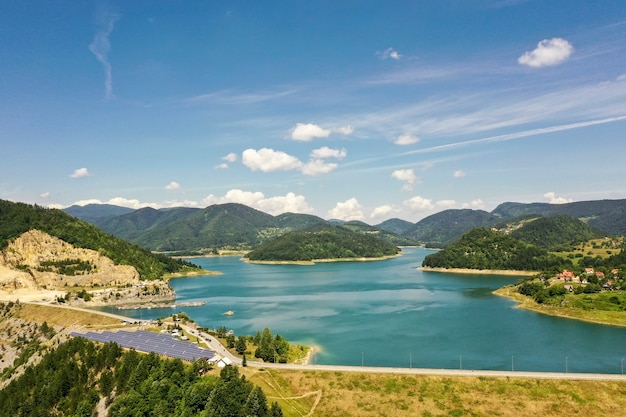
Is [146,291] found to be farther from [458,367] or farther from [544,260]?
[544,260]

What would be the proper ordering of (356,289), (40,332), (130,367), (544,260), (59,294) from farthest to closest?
(544,260), (356,289), (59,294), (40,332), (130,367)

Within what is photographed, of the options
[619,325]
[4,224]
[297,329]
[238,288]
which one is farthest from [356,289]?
[4,224]

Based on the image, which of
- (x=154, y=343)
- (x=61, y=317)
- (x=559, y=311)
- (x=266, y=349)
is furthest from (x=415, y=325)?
(x=61, y=317)

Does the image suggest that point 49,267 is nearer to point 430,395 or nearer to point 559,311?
point 430,395

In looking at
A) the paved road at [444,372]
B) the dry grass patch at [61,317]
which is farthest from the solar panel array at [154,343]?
the dry grass patch at [61,317]

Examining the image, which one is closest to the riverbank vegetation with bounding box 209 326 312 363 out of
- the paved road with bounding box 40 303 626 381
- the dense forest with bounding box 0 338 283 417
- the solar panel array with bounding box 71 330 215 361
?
the paved road with bounding box 40 303 626 381

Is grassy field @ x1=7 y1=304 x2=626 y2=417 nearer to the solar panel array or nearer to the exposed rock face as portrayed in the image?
the solar panel array

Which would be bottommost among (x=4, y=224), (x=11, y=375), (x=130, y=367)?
(x=11, y=375)
